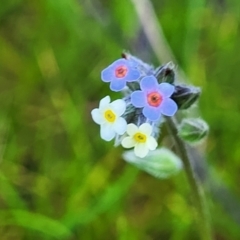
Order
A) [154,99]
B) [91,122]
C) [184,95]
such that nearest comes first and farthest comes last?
[154,99] → [184,95] → [91,122]

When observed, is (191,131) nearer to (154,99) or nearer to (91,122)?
(154,99)

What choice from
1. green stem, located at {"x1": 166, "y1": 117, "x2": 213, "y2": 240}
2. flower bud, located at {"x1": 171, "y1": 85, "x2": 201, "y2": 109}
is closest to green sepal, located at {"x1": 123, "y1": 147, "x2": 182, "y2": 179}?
green stem, located at {"x1": 166, "y1": 117, "x2": 213, "y2": 240}

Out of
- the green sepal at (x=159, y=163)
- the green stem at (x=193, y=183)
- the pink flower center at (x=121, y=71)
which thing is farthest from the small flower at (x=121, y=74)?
the green sepal at (x=159, y=163)

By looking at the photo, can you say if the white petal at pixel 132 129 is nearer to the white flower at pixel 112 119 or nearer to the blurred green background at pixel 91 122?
the white flower at pixel 112 119

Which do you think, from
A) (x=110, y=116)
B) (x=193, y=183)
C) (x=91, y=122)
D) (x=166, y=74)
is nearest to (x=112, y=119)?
(x=110, y=116)

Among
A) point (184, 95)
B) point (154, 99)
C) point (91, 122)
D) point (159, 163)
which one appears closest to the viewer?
point (154, 99)

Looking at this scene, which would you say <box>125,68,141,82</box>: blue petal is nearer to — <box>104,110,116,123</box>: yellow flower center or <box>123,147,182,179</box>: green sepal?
<box>104,110,116,123</box>: yellow flower center

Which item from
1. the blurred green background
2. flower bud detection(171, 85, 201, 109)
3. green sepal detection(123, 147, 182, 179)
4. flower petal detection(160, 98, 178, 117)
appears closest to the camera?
flower petal detection(160, 98, 178, 117)
